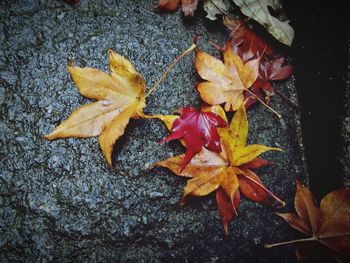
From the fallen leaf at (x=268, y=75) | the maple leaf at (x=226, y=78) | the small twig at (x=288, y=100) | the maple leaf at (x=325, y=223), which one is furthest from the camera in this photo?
the small twig at (x=288, y=100)

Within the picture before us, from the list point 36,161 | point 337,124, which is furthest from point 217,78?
point 36,161

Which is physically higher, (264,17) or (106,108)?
(264,17)

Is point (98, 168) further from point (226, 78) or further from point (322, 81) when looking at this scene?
point (322, 81)

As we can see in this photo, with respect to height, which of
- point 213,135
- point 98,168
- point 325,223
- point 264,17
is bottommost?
point 325,223

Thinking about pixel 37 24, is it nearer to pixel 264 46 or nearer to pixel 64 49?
pixel 64 49

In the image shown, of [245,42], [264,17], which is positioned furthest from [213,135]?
[264,17]

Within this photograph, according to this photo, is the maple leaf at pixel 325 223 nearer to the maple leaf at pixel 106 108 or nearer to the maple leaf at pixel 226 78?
the maple leaf at pixel 226 78

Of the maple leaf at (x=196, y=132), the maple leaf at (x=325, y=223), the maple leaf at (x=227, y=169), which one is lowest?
the maple leaf at (x=325, y=223)

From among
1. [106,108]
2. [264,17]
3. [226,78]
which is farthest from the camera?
[264,17]

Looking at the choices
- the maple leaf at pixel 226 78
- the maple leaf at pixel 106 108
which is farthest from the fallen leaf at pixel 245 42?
the maple leaf at pixel 106 108
